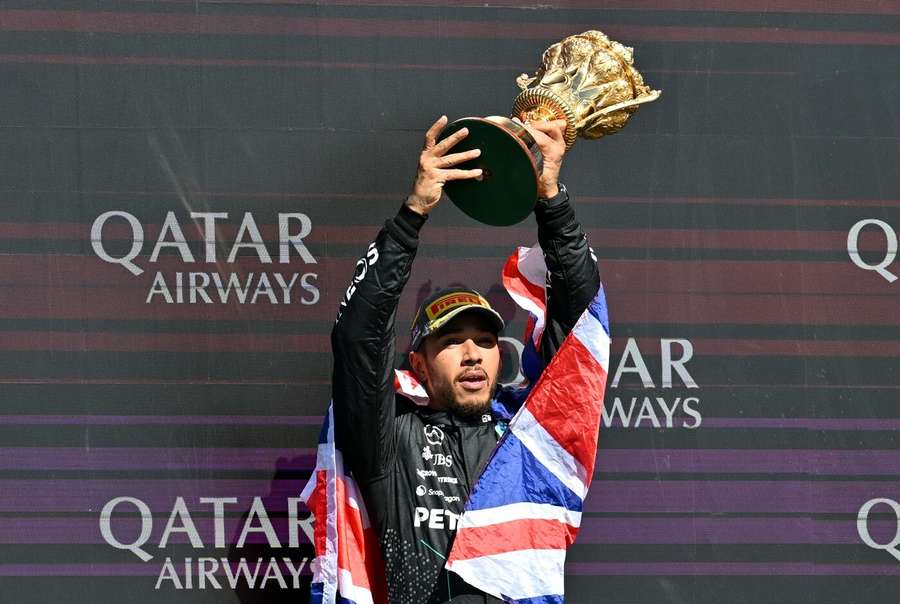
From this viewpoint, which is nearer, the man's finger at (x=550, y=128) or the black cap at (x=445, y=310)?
the man's finger at (x=550, y=128)

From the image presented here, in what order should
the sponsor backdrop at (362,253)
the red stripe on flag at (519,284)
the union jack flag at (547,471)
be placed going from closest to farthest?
1. the union jack flag at (547,471)
2. the red stripe on flag at (519,284)
3. the sponsor backdrop at (362,253)

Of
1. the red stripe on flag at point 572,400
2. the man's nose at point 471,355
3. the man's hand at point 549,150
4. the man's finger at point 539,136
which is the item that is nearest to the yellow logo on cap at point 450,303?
the man's nose at point 471,355

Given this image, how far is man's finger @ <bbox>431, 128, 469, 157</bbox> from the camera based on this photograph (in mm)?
3305

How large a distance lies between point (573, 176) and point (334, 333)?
3.36 feet

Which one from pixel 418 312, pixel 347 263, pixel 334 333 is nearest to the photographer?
pixel 334 333

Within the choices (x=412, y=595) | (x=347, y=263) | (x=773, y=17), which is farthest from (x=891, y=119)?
(x=412, y=595)

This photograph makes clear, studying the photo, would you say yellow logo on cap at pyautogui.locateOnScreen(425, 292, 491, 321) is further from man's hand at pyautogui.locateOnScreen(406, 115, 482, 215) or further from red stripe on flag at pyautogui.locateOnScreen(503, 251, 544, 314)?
man's hand at pyautogui.locateOnScreen(406, 115, 482, 215)

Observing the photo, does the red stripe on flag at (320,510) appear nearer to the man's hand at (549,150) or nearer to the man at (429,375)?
the man at (429,375)

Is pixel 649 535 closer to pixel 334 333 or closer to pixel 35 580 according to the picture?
pixel 334 333

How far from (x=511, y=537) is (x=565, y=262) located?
0.66m

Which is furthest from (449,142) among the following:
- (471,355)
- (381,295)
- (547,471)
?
(547,471)

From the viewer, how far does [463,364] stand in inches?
143

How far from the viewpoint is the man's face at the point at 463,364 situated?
11.9ft

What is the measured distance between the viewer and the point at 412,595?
3.49m
